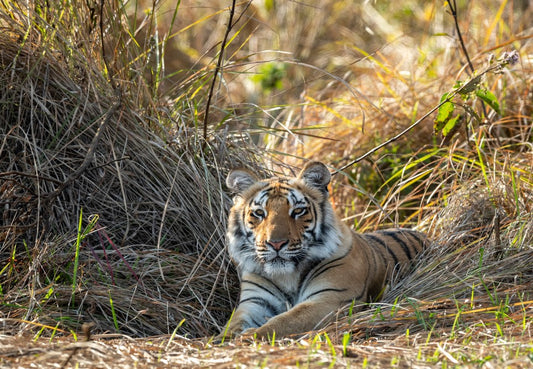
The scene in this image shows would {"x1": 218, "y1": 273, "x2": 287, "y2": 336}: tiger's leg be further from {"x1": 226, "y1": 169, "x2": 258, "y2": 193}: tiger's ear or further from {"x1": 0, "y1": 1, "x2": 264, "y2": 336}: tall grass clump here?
{"x1": 226, "y1": 169, "x2": 258, "y2": 193}: tiger's ear

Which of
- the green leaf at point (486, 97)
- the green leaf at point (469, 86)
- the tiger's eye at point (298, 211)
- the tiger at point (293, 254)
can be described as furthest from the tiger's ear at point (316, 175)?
the green leaf at point (486, 97)

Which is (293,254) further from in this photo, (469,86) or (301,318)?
(469,86)

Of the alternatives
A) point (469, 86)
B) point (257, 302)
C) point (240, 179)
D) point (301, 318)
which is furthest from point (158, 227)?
point (469, 86)

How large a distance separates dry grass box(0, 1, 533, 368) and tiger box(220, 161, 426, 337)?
0.17 metres

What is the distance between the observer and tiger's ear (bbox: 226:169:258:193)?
4.92 meters

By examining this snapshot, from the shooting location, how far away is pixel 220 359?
11.0 ft

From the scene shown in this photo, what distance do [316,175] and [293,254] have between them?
0.57m

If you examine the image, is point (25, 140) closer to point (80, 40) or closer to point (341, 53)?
point (80, 40)

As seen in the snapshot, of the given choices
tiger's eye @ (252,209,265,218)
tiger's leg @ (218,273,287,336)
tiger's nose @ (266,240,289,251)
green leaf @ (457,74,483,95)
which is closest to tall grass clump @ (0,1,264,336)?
tiger's leg @ (218,273,287,336)

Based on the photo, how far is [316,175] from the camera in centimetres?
486

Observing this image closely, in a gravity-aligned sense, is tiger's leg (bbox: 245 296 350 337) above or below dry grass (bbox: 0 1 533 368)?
below

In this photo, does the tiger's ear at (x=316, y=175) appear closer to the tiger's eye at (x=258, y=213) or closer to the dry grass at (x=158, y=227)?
the tiger's eye at (x=258, y=213)

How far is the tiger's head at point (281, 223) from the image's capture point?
4543 mm

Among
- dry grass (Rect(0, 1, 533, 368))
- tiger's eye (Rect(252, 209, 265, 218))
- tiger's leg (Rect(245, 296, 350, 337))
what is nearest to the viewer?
dry grass (Rect(0, 1, 533, 368))
